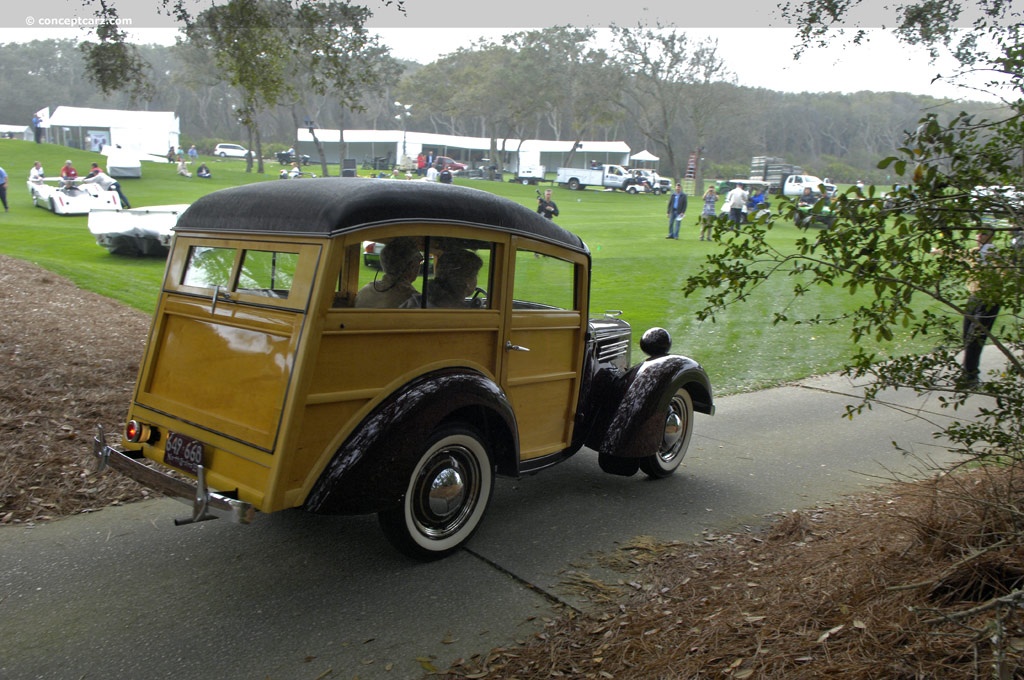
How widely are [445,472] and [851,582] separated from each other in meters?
2.05

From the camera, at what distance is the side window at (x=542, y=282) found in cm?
470

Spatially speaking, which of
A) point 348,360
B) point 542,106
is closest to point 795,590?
point 348,360

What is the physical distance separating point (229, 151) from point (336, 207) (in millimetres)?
66124

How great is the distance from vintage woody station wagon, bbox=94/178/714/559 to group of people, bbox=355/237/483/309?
0.01m

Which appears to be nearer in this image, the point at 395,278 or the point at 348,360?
the point at 348,360

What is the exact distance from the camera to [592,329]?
5594 millimetres

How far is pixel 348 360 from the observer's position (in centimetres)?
377

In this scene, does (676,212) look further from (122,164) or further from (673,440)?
(122,164)

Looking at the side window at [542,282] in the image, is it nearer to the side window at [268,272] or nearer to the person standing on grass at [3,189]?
the side window at [268,272]

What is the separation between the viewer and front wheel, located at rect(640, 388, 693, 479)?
5.70 m

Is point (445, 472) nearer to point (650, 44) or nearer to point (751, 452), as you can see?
point (751, 452)

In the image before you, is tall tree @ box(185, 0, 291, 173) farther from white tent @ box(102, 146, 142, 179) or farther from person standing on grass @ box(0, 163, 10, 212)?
white tent @ box(102, 146, 142, 179)

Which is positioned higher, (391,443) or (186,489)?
(391,443)

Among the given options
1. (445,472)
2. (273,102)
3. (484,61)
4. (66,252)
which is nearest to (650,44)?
(484,61)
